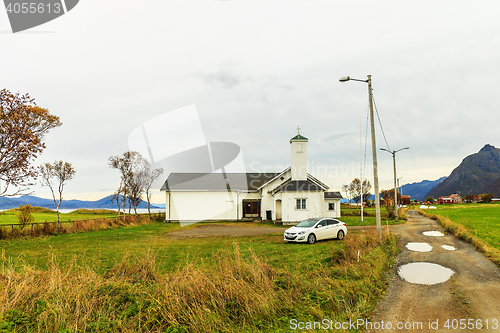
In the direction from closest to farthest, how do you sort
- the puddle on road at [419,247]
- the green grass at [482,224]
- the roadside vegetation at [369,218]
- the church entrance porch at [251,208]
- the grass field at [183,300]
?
the grass field at [183,300], the puddle on road at [419,247], the green grass at [482,224], the roadside vegetation at [369,218], the church entrance porch at [251,208]

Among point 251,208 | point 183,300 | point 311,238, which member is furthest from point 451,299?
point 251,208

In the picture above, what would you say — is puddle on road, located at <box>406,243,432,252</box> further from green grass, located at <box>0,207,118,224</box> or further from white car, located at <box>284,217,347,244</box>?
green grass, located at <box>0,207,118,224</box>

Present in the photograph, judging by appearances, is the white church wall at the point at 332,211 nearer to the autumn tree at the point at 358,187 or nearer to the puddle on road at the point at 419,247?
the puddle on road at the point at 419,247

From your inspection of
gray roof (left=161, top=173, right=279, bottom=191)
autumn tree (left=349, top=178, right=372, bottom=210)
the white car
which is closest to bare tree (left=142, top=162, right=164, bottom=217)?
gray roof (left=161, top=173, right=279, bottom=191)

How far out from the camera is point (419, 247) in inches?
532

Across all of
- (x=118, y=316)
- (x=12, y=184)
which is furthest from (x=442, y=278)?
(x=12, y=184)

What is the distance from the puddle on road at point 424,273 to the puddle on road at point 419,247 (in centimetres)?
248

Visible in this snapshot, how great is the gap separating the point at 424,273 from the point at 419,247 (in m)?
4.40

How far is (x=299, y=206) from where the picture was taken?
32.1 metres

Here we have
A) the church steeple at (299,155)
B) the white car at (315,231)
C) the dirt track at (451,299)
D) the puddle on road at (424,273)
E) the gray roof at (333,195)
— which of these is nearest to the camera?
the dirt track at (451,299)

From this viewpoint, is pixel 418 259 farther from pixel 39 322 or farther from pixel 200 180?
pixel 200 180

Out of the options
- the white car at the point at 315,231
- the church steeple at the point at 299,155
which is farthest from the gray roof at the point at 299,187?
the white car at the point at 315,231

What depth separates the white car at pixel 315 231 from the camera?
59.0ft

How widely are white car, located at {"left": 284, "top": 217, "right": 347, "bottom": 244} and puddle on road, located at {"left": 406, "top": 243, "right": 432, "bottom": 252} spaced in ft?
17.3
